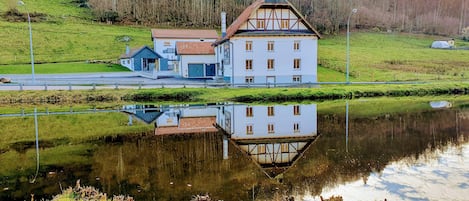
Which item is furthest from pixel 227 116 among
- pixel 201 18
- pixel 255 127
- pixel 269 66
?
pixel 201 18

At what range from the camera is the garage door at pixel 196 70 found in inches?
2087

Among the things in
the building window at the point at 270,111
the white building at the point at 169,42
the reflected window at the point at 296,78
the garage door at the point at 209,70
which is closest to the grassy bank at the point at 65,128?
the building window at the point at 270,111

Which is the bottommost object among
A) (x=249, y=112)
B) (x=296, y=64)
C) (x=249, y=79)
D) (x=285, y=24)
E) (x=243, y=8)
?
(x=249, y=112)

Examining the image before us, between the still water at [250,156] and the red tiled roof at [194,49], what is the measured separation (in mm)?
28474

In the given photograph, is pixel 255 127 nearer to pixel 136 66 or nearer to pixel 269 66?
pixel 269 66

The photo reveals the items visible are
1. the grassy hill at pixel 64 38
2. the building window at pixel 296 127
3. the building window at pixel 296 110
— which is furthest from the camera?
the grassy hill at pixel 64 38

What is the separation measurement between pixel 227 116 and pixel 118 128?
6510 millimetres

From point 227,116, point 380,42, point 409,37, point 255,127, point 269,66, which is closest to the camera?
point 255,127

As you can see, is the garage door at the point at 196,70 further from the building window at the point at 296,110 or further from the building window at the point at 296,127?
the building window at the point at 296,127

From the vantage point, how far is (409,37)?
88875 mm

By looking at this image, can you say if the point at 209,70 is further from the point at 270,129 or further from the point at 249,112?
the point at 270,129

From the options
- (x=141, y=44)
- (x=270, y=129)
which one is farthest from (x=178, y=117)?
(x=141, y=44)

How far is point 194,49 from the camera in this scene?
53281 millimetres

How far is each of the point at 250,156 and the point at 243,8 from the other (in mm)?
86916
